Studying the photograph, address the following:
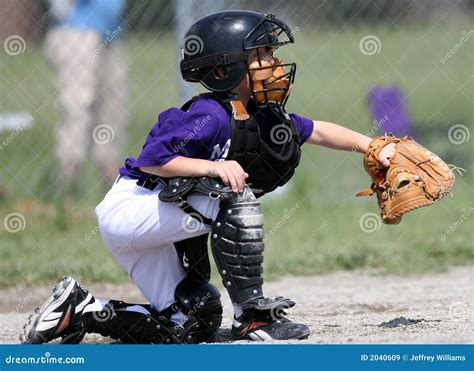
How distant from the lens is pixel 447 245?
255 inches

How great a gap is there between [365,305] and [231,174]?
1642 mm

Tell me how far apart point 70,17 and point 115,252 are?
11.7 feet

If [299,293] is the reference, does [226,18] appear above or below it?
above

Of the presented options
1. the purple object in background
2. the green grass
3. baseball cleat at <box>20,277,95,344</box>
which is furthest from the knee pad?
the purple object in background

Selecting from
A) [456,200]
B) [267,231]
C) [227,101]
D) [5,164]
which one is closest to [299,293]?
[267,231]

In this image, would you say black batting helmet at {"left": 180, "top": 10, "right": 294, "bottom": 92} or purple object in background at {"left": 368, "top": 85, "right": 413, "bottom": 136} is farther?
purple object in background at {"left": 368, "top": 85, "right": 413, "bottom": 136}

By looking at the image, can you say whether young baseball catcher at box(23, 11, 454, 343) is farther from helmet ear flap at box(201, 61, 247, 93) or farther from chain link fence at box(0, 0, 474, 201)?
chain link fence at box(0, 0, 474, 201)

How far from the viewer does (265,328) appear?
3854mm

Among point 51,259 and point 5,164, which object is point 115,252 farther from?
point 5,164

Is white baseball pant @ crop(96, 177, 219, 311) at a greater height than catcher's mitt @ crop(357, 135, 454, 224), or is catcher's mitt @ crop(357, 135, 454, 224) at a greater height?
catcher's mitt @ crop(357, 135, 454, 224)

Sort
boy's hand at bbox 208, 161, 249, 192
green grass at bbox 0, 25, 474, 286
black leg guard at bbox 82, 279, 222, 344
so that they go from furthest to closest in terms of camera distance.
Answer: green grass at bbox 0, 25, 474, 286 → black leg guard at bbox 82, 279, 222, 344 → boy's hand at bbox 208, 161, 249, 192

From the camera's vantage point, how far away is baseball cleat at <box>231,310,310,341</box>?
3832 millimetres

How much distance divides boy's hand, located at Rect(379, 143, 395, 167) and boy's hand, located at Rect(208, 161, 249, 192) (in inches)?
27.6

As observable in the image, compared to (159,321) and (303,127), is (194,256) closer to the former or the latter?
(159,321)
